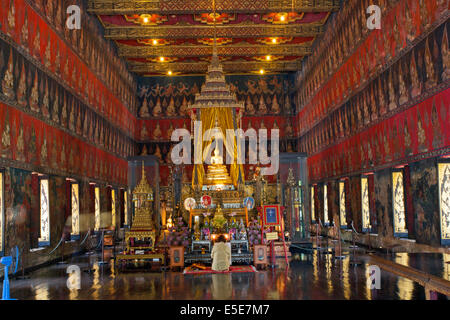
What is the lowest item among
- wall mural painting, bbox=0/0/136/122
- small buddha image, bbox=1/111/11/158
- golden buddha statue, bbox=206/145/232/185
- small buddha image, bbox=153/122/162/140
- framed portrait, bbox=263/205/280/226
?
framed portrait, bbox=263/205/280/226

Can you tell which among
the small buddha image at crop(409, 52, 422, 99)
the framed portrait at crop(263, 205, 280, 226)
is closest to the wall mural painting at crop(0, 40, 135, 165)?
the framed portrait at crop(263, 205, 280, 226)

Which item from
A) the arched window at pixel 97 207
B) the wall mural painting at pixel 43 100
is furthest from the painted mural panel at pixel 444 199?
the arched window at pixel 97 207

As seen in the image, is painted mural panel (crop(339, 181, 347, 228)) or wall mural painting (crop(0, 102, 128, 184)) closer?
wall mural painting (crop(0, 102, 128, 184))

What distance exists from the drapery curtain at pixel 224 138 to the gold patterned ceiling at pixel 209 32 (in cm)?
420

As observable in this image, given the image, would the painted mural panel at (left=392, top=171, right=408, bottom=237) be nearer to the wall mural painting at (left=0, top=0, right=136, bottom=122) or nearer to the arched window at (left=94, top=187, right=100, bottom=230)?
the wall mural painting at (left=0, top=0, right=136, bottom=122)

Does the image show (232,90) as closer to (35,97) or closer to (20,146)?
(35,97)

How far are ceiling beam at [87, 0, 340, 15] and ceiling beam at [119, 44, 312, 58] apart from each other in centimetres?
570

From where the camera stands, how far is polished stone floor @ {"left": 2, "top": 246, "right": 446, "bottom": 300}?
331 inches

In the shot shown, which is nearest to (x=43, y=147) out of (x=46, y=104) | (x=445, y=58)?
(x=46, y=104)

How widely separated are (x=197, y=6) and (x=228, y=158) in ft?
21.8

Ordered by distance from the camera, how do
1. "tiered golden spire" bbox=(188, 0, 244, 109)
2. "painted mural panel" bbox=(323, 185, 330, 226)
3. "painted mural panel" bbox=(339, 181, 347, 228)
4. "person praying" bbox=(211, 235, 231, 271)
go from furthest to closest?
"painted mural panel" bbox=(323, 185, 330, 226) < "tiered golden spire" bbox=(188, 0, 244, 109) < "painted mural panel" bbox=(339, 181, 347, 228) < "person praying" bbox=(211, 235, 231, 271)

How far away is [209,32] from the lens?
22.1 metres

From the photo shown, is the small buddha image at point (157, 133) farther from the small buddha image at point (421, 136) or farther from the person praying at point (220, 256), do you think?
the small buddha image at point (421, 136)

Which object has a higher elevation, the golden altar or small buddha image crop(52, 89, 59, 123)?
small buddha image crop(52, 89, 59, 123)
